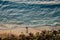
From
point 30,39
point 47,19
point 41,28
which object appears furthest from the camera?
point 47,19

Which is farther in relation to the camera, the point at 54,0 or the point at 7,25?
the point at 54,0

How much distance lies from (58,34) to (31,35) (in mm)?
737

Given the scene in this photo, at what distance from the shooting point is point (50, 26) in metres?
7.45

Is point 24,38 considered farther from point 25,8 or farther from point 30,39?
point 25,8

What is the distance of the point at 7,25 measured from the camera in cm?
755

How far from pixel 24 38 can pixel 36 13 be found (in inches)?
103

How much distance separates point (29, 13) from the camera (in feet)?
27.9

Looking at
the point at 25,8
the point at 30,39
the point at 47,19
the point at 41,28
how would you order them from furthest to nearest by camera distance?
the point at 25,8 < the point at 47,19 < the point at 41,28 < the point at 30,39

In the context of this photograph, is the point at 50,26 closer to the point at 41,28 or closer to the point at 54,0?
the point at 41,28

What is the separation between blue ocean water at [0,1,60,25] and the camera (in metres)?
7.90

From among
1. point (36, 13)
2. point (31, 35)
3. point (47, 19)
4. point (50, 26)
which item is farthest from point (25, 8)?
point (31, 35)

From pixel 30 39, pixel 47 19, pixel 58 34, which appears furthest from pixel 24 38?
pixel 47 19

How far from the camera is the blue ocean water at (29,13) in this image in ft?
25.9

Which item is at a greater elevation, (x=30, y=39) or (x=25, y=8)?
(x=25, y=8)
